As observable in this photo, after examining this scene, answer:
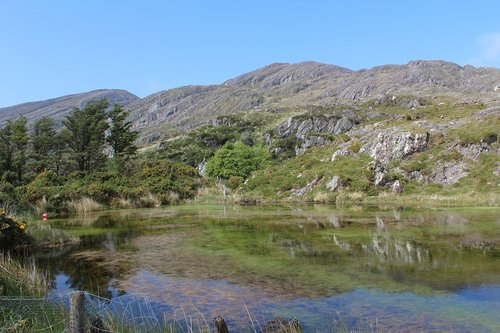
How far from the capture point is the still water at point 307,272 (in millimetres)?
9219

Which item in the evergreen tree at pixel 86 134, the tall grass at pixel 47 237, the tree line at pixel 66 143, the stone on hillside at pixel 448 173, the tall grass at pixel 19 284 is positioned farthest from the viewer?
the evergreen tree at pixel 86 134

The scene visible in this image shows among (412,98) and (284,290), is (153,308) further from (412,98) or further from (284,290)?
(412,98)

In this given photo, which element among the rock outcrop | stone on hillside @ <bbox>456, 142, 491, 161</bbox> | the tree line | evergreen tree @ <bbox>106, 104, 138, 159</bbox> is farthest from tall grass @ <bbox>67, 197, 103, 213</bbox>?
the rock outcrop

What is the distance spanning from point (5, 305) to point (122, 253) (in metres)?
9.13

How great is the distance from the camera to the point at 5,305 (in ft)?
26.1

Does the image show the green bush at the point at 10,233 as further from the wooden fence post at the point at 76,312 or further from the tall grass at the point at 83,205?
the tall grass at the point at 83,205

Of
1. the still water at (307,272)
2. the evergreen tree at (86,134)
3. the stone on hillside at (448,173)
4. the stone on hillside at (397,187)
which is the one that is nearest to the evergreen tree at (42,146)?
the evergreen tree at (86,134)

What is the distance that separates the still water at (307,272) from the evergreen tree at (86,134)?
104ft

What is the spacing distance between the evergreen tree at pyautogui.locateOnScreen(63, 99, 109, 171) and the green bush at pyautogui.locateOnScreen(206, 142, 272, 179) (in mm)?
21676

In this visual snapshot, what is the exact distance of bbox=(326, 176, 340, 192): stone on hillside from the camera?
1659 inches

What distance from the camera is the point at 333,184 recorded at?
4244 cm

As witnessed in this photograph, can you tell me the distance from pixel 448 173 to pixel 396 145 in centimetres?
721

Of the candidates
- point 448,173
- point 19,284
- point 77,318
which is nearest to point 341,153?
point 448,173

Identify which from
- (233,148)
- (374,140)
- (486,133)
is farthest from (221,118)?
(486,133)
